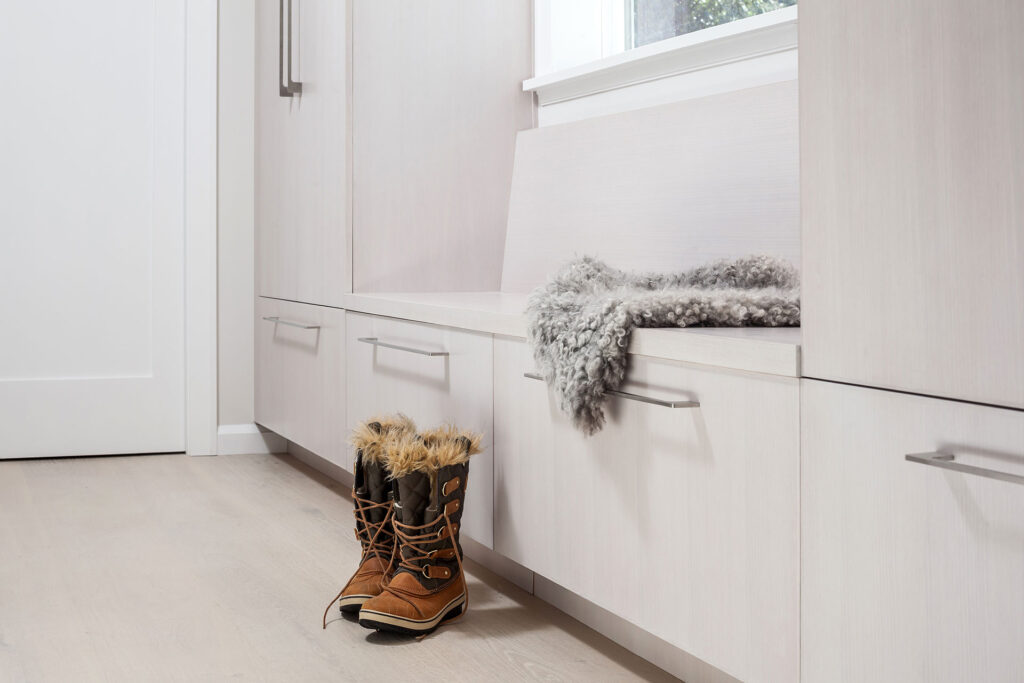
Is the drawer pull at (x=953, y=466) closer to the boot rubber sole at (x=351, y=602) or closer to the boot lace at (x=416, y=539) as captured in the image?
the boot lace at (x=416, y=539)

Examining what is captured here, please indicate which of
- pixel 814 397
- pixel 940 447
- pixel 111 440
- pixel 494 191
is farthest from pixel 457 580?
pixel 111 440

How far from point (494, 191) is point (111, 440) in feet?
4.91

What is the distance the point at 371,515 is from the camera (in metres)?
1.65

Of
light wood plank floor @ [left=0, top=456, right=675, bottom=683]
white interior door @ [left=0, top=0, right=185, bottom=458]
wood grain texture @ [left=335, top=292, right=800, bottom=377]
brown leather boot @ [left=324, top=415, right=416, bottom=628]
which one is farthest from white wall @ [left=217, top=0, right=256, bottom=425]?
brown leather boot @ [left=324, top=415, right=416, bottom=628]

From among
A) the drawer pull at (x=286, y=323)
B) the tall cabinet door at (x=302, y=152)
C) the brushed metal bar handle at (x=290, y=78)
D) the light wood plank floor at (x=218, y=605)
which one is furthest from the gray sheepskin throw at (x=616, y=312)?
the brushed metal bar handle at (x=290, y=78)

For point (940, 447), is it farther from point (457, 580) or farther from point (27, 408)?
point (27, 408)

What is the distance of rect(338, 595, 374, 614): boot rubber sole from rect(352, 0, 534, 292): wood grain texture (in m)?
0.92

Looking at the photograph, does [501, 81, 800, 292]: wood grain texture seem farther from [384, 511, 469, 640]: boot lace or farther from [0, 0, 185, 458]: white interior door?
[0, 0, 185, 458]: white interior door

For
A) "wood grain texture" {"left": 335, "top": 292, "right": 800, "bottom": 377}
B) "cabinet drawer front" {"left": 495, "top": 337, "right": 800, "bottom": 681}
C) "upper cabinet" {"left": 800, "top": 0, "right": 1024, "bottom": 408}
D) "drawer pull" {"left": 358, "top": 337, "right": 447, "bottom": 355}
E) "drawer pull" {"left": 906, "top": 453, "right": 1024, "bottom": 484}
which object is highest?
"upper cabinet" {"left": 800, "top": 0, "right": 1024, "bottom": 408}

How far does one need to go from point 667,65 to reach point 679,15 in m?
0.21

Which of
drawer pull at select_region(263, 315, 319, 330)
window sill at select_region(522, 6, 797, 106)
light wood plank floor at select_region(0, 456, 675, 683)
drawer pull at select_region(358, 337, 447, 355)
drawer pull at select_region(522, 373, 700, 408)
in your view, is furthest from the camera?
drawer pull at select_region(263, 315, 319, 330)

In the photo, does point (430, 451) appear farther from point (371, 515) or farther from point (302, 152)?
point (302, 152)

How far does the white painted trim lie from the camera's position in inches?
121

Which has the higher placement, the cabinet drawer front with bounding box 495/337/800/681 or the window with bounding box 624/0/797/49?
the window with bounding box 624/0/797/49
